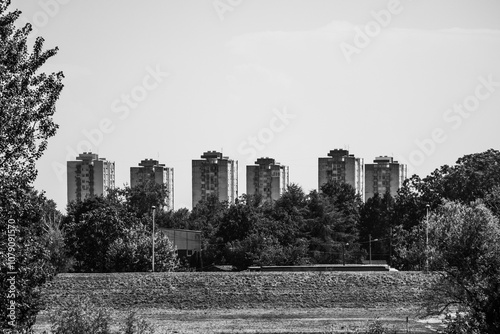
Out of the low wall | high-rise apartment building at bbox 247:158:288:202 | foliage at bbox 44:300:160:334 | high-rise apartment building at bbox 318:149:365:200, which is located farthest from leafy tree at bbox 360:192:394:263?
foliage at bbox 44:300:160:334

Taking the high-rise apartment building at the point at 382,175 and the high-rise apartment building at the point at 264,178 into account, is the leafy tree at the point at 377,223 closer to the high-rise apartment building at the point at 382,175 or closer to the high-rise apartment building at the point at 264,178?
the high-rise apartment building at the point at 382,175

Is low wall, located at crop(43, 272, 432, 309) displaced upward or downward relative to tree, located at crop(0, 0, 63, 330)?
downward

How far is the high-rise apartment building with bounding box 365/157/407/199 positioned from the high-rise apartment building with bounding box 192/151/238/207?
95.6 feet

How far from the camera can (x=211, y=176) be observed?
16538 centimetres

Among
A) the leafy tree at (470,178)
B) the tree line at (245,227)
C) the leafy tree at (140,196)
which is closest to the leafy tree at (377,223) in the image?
the tree line at (245,227)

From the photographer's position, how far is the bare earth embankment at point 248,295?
172ft

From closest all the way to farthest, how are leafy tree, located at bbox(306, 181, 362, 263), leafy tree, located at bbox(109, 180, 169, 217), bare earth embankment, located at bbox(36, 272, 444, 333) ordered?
bare earth embankment, located at bbox(36, 272, 444, 333) → leafy tree, located at bbox(306, 181, 362, 263) → leafy tree, located at bbox(109, 180, 169, 217)

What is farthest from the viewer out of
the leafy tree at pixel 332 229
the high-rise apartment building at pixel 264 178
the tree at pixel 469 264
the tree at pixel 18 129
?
the high-rise apartment building at pixel 264 178

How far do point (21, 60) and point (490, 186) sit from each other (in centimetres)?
6339

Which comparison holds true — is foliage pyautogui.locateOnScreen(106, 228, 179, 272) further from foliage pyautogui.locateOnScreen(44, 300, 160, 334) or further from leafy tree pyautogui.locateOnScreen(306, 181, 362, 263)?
foliage pyautogui.locateOnScreen(44, 300, 160, 334)

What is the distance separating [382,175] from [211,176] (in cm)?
3512

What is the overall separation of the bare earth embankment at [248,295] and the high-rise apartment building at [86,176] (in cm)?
10353

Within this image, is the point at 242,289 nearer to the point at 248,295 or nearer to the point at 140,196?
the point at 248,295

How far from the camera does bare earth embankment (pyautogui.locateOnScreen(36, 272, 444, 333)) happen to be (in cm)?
5250
